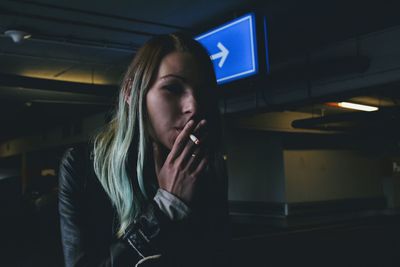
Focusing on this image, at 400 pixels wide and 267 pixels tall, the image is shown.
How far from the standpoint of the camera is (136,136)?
0.93 meters

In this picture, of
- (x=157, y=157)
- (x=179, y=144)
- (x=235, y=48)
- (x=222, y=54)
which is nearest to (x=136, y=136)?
(x=157, y=157)

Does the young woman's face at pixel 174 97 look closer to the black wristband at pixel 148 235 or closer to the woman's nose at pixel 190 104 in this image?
the woman's nose at pixel 190 104

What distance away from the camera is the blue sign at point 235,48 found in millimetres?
4070

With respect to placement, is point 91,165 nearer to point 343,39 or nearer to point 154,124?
point 154,124

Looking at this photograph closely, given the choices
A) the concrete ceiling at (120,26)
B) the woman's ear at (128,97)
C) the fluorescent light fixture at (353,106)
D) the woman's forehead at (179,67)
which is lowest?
the woman's ear at (128,97)

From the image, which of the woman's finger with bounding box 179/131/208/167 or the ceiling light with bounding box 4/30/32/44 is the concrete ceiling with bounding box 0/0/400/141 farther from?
the woman's finger with bounding box 179/131/208/167

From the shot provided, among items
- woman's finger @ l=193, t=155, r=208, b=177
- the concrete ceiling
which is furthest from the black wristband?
the concrete ceiling

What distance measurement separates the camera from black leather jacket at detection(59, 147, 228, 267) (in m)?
0.76

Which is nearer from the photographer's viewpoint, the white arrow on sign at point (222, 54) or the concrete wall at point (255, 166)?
the white arrow on sign at point (222, 54)

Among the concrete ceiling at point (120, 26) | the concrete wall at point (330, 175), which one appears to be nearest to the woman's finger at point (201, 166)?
the concrete ceiling at point (120, 26)

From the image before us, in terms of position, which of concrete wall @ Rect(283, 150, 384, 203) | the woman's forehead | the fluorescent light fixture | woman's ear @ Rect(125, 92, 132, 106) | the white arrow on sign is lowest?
concrete wall @ Rect(283, 150, 384, 203)

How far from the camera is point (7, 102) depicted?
11758 millimetres

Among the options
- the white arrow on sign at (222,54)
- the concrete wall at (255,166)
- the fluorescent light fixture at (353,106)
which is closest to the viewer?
the white arrow on sign at (222,54)

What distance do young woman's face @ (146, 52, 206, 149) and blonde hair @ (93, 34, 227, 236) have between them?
0.02 metres
